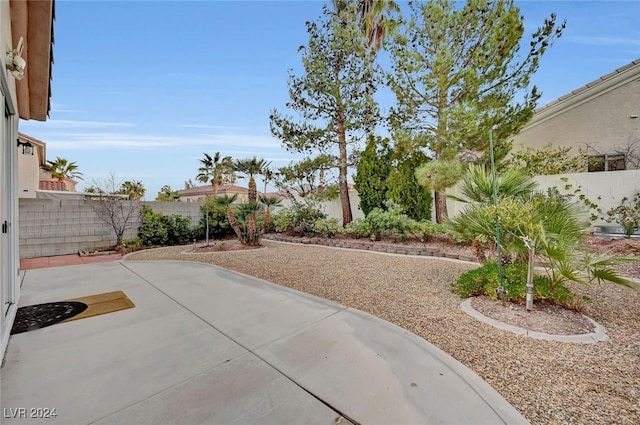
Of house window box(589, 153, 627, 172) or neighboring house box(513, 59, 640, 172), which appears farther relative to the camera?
house window box(589, 153, 627, 172)

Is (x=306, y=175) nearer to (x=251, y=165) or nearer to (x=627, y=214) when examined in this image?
(x=251, y=165)

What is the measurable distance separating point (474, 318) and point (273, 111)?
11.4 m

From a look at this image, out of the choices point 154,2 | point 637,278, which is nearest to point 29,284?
point 154,2

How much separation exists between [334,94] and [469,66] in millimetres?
5118

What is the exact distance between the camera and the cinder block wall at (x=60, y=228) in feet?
27.2

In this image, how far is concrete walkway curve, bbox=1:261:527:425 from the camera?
6.25 ft

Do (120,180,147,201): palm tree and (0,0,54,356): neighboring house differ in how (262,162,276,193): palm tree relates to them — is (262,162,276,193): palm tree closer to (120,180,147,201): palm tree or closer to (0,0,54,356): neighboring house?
(0,0,54,356): neighboring house

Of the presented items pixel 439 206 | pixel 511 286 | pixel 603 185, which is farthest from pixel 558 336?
pixel 603 185

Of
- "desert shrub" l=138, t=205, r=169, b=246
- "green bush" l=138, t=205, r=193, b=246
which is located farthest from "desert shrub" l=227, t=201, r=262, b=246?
"desert shrub" l=138, t=205, r=169, b=246

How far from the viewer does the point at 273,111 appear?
12469mm

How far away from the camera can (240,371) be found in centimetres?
237

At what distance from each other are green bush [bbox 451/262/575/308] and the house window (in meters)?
9.65

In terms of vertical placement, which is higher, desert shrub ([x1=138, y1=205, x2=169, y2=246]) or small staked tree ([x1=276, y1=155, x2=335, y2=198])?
small staked tree ([x1=276, y1=155, x2=335, y2=198])

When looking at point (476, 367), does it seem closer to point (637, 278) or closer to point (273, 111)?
point (637, 278)
